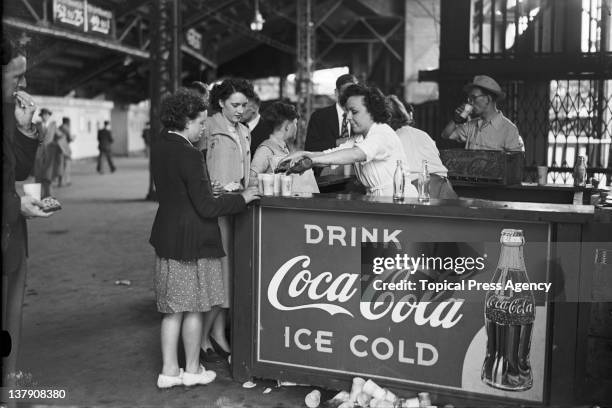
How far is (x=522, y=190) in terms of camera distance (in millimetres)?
6582

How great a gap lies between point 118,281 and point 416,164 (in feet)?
12.2

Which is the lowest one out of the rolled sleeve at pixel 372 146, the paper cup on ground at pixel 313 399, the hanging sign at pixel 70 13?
the paper cup on ground at pixel 313 399

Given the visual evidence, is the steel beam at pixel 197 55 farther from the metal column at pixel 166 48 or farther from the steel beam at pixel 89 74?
the metal column at pixel 166 48

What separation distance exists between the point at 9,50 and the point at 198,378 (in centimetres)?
226

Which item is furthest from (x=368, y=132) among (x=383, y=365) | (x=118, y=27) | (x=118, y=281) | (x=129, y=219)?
(x=118, y=27)

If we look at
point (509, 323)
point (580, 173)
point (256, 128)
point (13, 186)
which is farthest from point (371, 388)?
point (580, 173)

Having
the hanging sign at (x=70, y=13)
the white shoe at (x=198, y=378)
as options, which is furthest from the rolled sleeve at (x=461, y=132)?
the hanging sign at (x=70, y=13)

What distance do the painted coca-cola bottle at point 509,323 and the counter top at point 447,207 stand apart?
0.45ft

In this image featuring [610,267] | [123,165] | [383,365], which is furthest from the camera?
[123,165]

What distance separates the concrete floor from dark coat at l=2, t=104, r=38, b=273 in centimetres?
102

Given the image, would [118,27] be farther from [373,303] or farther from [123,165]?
[373,303]

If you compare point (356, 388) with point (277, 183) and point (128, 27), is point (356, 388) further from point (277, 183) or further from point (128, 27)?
point (128, 27)

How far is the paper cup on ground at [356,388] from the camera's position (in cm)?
427

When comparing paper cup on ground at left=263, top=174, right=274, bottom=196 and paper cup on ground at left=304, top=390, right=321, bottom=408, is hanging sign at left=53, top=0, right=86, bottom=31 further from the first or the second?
paper cup on ground at left=304, top=390, right=321, bottom=408
